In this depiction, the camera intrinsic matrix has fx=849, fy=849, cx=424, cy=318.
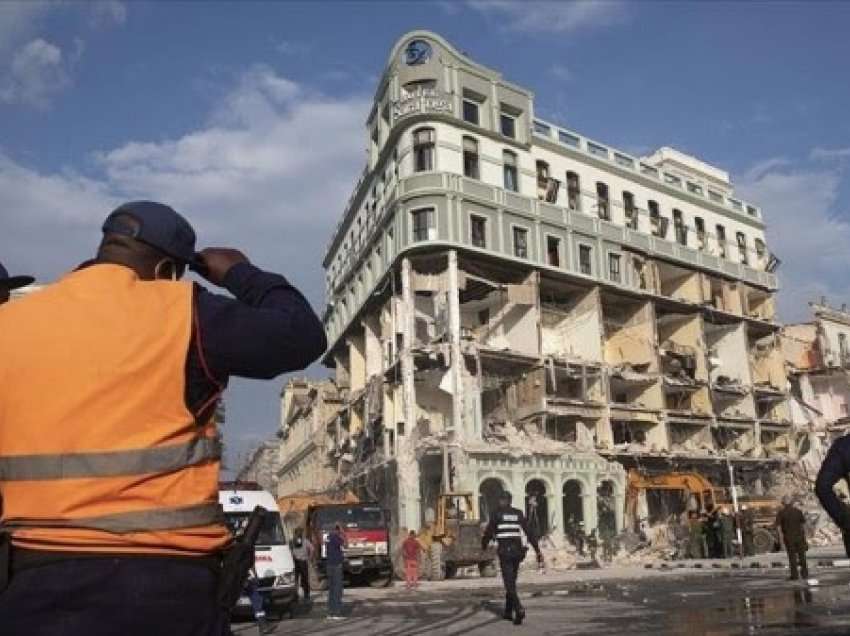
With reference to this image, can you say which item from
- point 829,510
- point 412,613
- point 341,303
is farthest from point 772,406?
point 829,510

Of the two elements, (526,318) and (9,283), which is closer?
(9,283)

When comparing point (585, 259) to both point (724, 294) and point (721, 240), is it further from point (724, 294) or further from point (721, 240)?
point (721, 240)

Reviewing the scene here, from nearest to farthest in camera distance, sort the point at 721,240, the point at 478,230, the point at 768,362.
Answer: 1. the point at 478,230
2. the point at 721,240
3. the point at 768,362

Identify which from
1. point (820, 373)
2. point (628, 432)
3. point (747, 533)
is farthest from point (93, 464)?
point (820, 373)

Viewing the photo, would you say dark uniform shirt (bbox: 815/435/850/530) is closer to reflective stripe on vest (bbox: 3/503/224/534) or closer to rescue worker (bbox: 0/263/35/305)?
reflective stripe on vest (bbox: 3/503/224/534)

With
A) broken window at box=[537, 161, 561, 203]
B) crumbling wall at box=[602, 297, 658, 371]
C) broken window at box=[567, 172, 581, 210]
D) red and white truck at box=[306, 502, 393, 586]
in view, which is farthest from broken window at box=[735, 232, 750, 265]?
red and white truck at box=[306, 502, 393, 586]

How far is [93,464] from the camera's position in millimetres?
2057

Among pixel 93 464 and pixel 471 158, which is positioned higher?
pixel 471 158

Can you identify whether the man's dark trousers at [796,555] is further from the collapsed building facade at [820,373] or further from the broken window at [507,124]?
the collapsed building facade at [820,373]

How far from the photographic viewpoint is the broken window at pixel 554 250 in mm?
43375

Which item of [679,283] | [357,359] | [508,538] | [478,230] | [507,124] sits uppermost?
[507,124]

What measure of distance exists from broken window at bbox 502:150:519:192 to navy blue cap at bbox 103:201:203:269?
4062 cm

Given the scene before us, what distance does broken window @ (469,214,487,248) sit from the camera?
40188mm

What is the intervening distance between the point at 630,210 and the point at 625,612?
38764 mm
